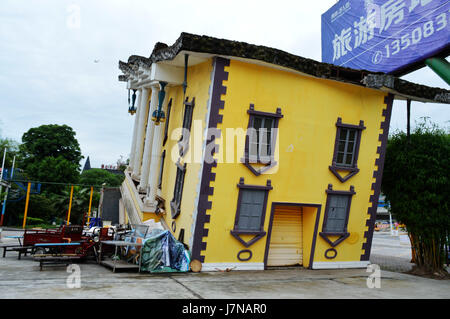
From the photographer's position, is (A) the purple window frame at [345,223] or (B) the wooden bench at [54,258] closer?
(B) the wooden bench at [54,258]

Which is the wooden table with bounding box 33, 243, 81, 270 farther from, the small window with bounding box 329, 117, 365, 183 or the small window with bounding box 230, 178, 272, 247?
the small window with bounding box 329, 117, 365, 183

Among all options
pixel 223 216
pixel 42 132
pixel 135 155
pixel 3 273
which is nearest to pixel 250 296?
pixel 223 216

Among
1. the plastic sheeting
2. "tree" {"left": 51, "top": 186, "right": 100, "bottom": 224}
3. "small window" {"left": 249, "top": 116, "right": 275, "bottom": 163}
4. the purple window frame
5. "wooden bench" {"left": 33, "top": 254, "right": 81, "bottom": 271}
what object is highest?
"small window" {"left": 249, "top": 116, "right": 275, "bottom": 163}

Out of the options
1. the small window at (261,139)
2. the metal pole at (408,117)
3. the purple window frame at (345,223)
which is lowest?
the purple window frame at (345,223)

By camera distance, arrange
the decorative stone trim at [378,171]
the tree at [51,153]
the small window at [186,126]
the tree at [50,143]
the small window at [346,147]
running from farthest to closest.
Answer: the tree at [50,143] < the tree at [51,153] < the decorative stone trim at [378,171] < the small window at [346,147] < the small window at [186,126]

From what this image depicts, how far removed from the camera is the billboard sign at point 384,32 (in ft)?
43.8

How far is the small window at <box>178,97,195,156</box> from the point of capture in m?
Result: 12.7

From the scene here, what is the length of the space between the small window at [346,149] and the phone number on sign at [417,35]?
13.1 feet

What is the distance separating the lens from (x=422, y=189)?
42.5ft

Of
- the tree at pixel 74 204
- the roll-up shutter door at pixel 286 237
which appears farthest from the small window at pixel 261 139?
the tree at pixel 74 204


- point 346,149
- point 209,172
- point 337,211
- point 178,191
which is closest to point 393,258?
point 337,211

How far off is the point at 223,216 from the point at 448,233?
8.04 metres

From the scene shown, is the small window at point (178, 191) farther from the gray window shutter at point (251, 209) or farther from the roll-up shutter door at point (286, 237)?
the roll-up shutter door at point (286, 237)

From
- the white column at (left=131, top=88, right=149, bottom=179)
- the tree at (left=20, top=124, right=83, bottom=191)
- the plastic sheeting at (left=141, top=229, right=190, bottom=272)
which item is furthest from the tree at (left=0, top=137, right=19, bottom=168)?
the plastic sheeting at (left=141, top=229, right=190, bottom=272)
